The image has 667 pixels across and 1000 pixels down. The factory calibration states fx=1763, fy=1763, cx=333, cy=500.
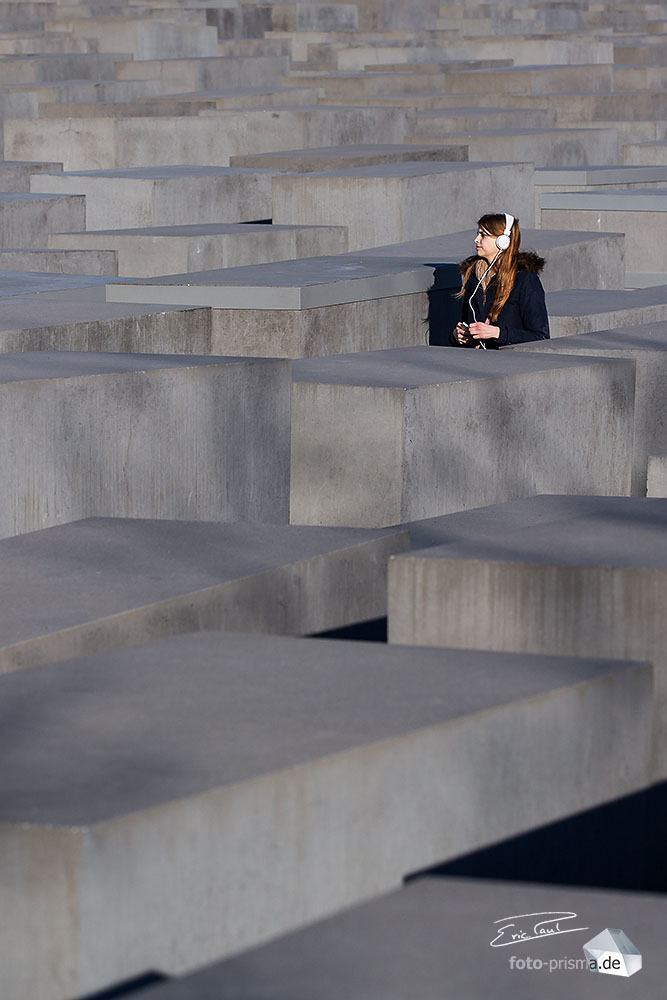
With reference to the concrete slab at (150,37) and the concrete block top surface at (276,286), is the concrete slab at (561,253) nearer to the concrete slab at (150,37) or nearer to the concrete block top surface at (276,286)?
the concrete block top surface at (276,286)

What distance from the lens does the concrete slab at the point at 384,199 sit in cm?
1238

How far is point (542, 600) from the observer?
4.32 metres

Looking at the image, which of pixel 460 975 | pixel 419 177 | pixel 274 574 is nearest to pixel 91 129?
pixel 419 177

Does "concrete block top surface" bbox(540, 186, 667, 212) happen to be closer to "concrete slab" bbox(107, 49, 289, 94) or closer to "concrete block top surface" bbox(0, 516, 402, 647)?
"concrete block top surface" bbox(0, 516, 402, 647)

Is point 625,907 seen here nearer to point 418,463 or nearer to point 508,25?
point 418,463

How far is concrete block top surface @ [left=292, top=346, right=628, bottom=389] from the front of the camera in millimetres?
6859

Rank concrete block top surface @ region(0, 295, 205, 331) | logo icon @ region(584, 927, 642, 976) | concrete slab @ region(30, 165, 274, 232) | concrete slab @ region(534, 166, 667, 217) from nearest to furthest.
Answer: logo icon @ region(584, 927, 642, 976)
concrete block top surface @ region(0, 295, 205, 331)
concrete slab @ region(30, 165, 274, 232)
concrete slab @ region(534, 166, 667, 217)

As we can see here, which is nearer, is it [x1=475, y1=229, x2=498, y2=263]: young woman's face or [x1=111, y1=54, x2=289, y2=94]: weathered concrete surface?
[x1=475, y1=229, x2=498, y2=263]: young woman's face

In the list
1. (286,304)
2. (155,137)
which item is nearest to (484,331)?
(286,304)

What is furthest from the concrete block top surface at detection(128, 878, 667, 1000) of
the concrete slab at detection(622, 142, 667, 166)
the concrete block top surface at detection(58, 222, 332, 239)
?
the concrete slab at detection(622, 142, 667, 166)

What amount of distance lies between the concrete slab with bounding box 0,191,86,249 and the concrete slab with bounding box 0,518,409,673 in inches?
283

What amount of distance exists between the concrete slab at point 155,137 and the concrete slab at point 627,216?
11.8 feet

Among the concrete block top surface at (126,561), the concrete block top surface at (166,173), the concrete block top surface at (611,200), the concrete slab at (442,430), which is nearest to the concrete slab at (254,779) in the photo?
the concrete block top surface at (126,561)

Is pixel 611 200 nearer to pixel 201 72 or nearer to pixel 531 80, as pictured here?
pixel 531 80
